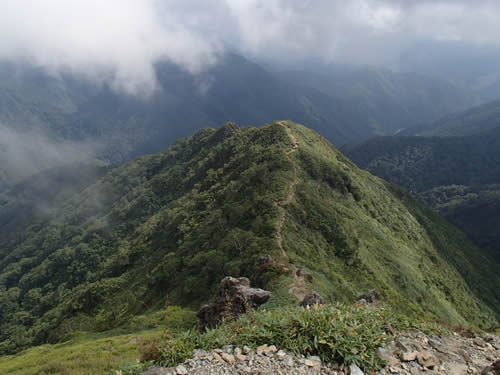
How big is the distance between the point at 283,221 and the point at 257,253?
10.5 metres

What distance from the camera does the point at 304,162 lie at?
80.0m

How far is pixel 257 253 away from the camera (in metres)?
43.1

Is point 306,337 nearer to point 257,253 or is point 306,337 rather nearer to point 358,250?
point 257,253

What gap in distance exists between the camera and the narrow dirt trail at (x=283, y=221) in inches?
1211

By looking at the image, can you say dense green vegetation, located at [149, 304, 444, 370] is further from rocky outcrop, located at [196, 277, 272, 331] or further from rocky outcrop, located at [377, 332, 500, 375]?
rocky outcrop, located at [196, 277, 272, 331]

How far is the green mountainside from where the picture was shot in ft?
151

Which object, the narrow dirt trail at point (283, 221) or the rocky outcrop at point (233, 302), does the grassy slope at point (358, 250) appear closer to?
the narrow dirt trail at point (283, 221)

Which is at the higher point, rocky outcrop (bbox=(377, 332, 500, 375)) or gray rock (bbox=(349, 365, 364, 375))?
gray rock (bbox=(349, 365, 364, 375))

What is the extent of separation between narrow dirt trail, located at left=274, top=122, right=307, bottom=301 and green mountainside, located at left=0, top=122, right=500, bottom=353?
0.23 metres

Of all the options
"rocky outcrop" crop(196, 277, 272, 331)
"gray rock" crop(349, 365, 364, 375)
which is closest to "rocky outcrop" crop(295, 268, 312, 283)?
"rocky outcrop" crop(196, 277, 272, 331)

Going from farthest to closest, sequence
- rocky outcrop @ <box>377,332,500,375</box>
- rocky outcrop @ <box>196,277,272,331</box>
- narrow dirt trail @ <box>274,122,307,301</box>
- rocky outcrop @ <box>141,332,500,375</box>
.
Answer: narrow dirt trail @ <box>274,122,307,301</box>, rocky outcrop @ <box>196,277,272,331</box>, rocky outcrop @ <box>377,332,500,375</box>, rocky outcrop @ <box>141,332,500,375</box>

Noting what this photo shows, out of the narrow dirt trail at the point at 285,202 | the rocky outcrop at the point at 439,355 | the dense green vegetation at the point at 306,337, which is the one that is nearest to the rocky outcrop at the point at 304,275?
the narrow dirt trail at the point at 285,202

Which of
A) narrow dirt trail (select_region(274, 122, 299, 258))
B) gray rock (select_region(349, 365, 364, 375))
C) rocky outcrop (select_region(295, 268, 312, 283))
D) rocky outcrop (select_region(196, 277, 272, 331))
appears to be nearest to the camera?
gray rock (select_region(349, 365, 364, 375))

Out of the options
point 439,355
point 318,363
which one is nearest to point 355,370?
point 318,363
